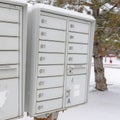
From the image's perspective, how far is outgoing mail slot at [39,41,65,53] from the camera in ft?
4.89

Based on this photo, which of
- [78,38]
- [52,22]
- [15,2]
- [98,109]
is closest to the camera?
[15,2]

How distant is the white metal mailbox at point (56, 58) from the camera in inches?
58.1

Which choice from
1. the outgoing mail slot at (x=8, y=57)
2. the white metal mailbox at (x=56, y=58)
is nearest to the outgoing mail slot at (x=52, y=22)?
the white metal mailbox at (x=56, y=58)

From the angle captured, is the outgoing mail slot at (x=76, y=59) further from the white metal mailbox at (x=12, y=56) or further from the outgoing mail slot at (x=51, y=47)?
the white metal mailbox at (x=12, y=56)

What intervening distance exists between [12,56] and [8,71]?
8 centimetres

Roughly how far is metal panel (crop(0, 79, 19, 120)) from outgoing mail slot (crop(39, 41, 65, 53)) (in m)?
0.24

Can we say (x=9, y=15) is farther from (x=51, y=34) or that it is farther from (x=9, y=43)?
(x=51, y=34)

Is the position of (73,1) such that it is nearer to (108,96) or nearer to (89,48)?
(108,96)

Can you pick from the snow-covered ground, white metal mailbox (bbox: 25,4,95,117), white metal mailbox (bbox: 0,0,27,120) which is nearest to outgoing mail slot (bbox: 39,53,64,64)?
white metal mailbox (bbox: 25,4,95,117)

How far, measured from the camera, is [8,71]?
4.45 feet

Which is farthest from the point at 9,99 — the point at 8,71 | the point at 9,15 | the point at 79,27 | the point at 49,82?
the point at 79,27

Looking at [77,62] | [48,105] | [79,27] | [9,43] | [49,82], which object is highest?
[79,27]

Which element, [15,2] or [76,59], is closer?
[15,2]

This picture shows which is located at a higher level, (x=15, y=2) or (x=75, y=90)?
(x=15, y=2)
